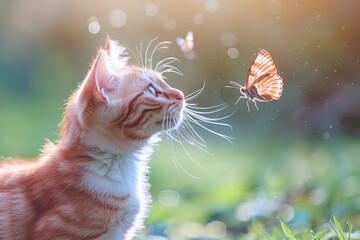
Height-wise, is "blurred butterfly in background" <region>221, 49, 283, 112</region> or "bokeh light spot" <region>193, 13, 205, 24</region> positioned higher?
"bokeh light spot" <region>193, 13, 205, 24</region>

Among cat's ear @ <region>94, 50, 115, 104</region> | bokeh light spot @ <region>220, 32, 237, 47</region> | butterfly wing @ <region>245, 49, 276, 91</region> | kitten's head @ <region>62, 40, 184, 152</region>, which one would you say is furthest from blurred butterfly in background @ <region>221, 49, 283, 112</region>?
bokeh light spot @ <region>220, 32, 237, 47</region>

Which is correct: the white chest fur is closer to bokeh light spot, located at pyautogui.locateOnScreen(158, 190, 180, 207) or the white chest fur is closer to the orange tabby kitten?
the orange tabby kitten

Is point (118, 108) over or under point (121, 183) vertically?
over

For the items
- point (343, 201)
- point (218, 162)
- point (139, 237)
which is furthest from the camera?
point (218, 162)

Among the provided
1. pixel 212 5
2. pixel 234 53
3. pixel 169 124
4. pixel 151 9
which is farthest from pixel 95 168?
pixel 151 9

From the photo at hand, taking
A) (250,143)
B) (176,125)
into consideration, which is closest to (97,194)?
(176,125)

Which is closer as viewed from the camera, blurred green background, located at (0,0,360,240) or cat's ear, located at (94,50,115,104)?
cat's ear, located at (94,50,115,104)

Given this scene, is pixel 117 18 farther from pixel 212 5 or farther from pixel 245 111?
pixel 245 111

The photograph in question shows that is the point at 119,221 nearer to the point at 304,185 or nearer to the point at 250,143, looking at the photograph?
the point at 304,185
